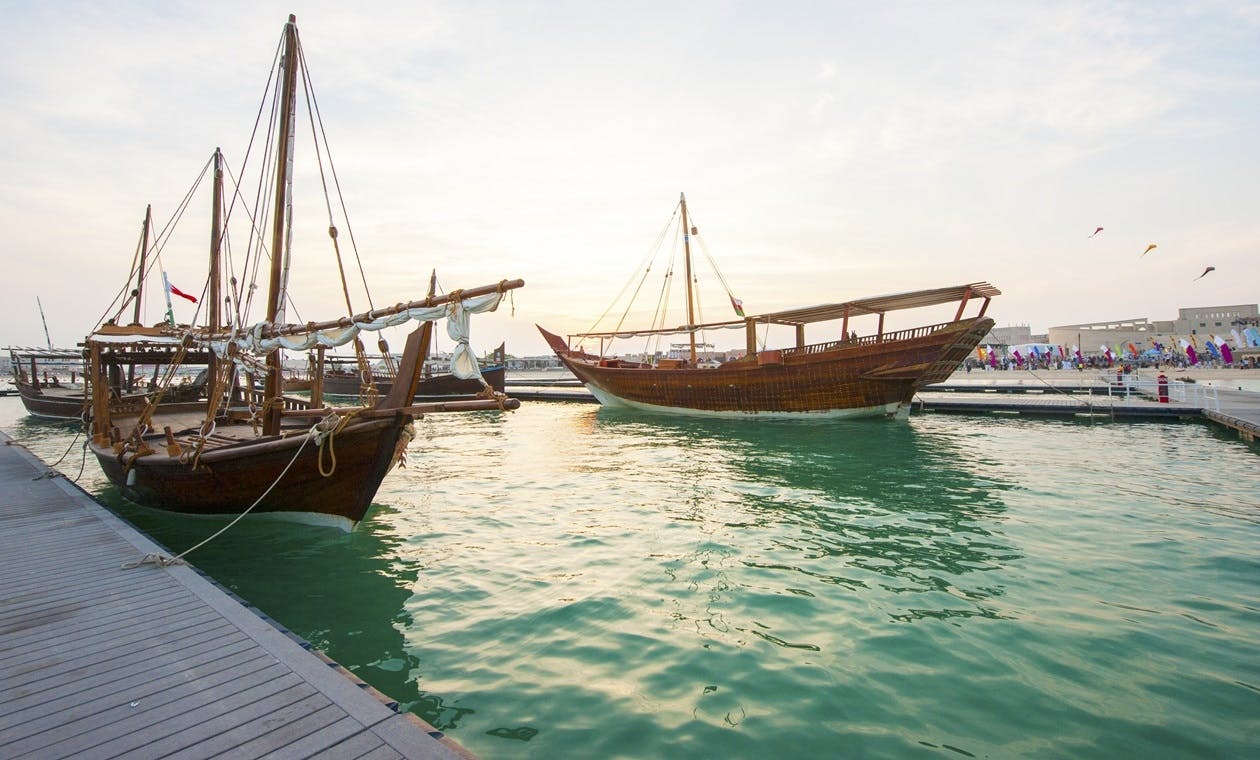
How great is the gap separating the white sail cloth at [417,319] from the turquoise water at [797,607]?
2.64 meters

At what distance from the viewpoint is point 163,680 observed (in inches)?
147

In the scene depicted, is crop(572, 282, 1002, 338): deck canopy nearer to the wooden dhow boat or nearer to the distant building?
the wooden dhow boat

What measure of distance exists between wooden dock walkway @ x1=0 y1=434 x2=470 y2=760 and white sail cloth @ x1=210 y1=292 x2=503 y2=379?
3.75 metres

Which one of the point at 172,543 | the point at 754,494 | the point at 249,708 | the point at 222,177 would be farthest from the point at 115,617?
the point at 222,177

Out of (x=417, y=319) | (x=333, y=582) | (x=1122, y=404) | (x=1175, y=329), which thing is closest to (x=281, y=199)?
(x=417, y=319)

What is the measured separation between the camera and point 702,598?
6.23 meters

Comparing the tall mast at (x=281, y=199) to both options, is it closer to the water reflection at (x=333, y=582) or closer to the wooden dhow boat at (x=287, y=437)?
the wooden dhow boat at (x=287, y=437)

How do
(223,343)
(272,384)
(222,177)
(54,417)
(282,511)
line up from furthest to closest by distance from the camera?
(54,417) < (222,177) < (223,343) < (272,384) < (282,511)

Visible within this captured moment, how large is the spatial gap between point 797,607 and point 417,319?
6.21 meters

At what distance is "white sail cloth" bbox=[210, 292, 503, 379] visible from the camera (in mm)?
7707

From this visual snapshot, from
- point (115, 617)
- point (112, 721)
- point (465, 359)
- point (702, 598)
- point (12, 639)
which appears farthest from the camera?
point (465, 359)

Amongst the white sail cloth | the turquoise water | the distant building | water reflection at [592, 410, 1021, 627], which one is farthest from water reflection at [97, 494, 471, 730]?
the distant building

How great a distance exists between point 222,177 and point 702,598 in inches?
741

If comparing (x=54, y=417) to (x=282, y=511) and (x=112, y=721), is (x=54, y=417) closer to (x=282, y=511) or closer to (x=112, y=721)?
(x=282, y=511)
